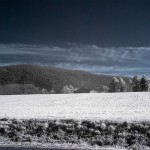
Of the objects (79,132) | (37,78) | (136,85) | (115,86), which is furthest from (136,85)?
(37,78)

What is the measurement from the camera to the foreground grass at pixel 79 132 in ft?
51.5

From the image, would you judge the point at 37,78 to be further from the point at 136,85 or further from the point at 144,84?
the point at 144,84

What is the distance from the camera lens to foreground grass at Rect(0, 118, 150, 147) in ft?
51.5

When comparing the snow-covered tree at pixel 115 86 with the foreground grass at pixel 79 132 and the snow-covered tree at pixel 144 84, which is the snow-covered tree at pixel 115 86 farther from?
the foreground grass at pixel 79 132

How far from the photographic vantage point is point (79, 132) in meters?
16.9

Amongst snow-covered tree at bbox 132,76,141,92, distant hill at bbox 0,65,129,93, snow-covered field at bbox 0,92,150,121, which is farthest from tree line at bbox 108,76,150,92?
snow-covered field at bbox 0,92,150,121

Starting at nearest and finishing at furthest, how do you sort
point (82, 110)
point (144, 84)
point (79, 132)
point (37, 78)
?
point (79, 132) < point (82, 110) < point (144, 84) < point (37, 78)

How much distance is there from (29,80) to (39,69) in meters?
20.9

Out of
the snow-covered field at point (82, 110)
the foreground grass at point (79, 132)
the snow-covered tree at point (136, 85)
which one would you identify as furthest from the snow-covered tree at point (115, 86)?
the foreground grass at point (79, 132)

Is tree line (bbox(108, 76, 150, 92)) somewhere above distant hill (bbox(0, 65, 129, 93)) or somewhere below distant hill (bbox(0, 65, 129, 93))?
below

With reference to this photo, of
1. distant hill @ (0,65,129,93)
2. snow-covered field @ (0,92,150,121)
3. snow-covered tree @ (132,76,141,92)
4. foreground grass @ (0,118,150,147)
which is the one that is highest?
distant hill @ (0,65,129,93)

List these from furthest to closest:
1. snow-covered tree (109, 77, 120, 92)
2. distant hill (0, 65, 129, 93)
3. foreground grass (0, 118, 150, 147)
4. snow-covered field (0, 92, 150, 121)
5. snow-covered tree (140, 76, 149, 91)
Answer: distant hill (0, 65, 129, 93) < snow-covered tree (109, 77, 120, 92) < snow-covered tree (140, 76, 149, 91) < snow-covered field (0, 92, 150, 121) < foreground grass (0, 118, 150, 147)

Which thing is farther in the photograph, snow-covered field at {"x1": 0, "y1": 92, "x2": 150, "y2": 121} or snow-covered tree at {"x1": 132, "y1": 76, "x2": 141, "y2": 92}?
snow-covered tree at {"x1": 132, "y1": 76, "x2": 141, "y2": 92}

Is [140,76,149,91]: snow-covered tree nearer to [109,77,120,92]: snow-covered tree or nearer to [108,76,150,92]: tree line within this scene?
[108,76,150,92]: tree line
